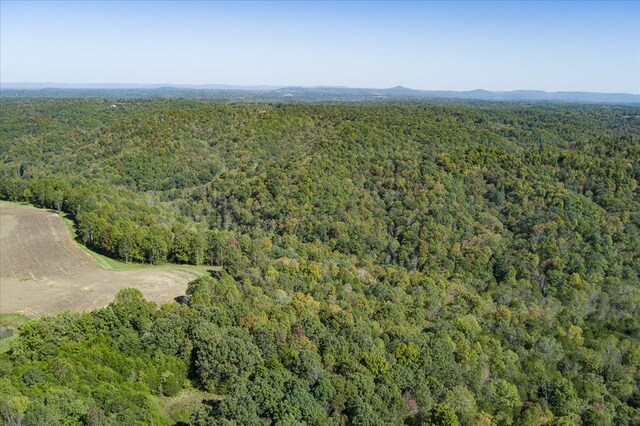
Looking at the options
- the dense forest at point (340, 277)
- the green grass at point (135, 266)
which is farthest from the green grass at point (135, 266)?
the dense forest at point (340, 277)

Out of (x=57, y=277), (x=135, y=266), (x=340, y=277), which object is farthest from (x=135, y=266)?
(x=340, y=277)

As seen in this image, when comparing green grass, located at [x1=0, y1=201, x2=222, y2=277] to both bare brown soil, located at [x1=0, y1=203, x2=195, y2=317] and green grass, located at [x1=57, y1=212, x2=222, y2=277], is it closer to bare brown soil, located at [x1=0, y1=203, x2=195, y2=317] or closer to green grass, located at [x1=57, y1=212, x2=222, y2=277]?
green grass, located at [x1=57, y1=212, x2=222, y2=277]

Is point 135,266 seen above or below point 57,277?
below

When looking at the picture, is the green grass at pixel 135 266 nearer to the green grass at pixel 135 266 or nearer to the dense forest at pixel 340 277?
the green grass at pixel 135 266

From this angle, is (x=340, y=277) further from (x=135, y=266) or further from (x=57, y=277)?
(x=57, y=277)

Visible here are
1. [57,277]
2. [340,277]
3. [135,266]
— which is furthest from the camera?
[135,266]

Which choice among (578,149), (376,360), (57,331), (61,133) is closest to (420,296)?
(376,360)

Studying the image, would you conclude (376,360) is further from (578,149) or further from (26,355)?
(578,149)
